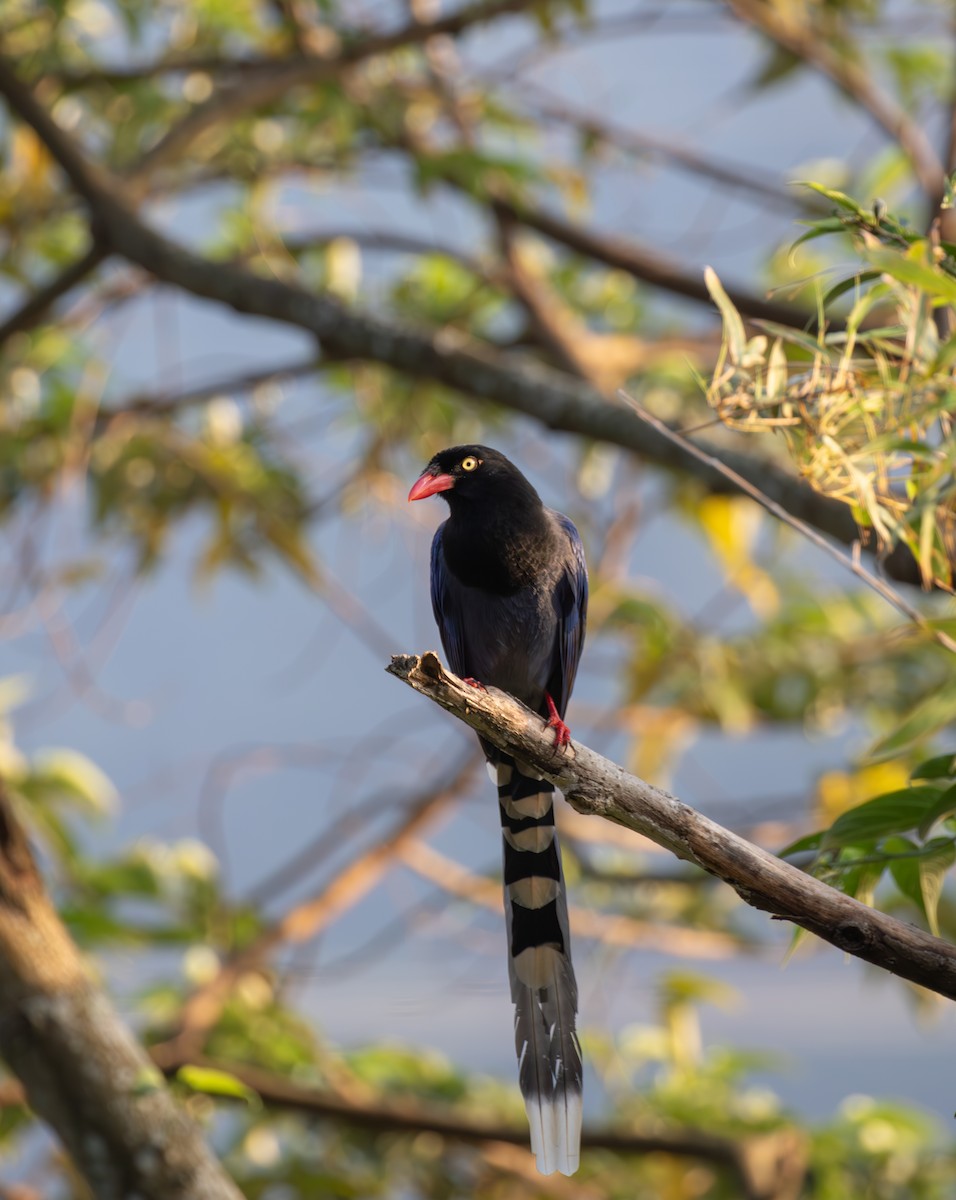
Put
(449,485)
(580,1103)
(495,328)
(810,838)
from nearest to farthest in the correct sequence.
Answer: (810,838), (580,1103), (449,485), (495,328)

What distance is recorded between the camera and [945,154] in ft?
15.3

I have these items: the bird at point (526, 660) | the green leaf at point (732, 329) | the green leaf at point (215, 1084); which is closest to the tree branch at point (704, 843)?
the bird at point (526, 660)

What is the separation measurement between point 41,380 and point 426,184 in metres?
1.85

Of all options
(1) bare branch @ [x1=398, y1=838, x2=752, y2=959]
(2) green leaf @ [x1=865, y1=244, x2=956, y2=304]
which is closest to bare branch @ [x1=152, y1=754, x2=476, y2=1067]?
(1) bare branch @ [x1=398, y1=838, x2=752, y2=959]

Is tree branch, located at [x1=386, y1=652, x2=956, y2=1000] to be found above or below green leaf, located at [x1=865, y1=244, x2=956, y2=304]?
below

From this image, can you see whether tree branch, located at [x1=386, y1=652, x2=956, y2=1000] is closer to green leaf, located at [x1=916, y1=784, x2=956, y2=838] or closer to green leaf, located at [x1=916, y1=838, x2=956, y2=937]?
green leaf, located at [x1=916, y1=838, x2=956, y2=937]

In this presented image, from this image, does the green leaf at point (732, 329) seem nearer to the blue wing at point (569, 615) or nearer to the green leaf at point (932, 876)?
the green leaf at point (932, 876)

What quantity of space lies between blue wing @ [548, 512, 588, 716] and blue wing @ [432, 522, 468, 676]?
226 mm

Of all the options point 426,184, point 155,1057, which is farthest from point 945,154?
point 155,1057

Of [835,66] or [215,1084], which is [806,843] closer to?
[215,1084]

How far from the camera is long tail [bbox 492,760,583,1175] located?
8.07ft

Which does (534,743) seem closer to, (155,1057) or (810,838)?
(810,838)

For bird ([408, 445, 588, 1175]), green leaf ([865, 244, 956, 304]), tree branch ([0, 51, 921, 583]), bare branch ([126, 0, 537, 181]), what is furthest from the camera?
bare branch ([126, 0, 537, 181])

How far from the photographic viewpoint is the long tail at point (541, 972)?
2.46m
